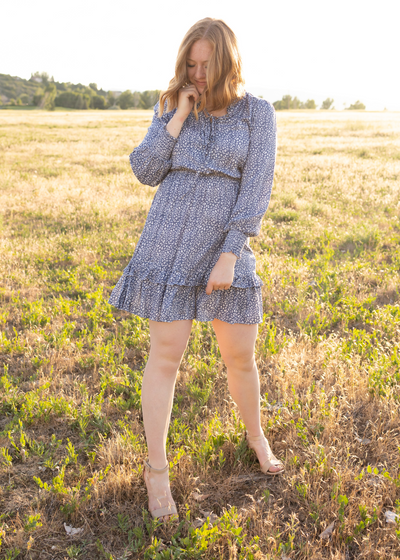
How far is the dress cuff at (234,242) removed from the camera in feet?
7.99

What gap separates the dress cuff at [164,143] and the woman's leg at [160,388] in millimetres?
950

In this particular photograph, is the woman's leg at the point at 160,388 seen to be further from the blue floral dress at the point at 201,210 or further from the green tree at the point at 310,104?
the green tree at the point at 310,104

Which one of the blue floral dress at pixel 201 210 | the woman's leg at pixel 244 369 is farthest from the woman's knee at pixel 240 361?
the blue floral dress at pixel 201 210

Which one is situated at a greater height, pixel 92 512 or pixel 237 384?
pixel 237 384

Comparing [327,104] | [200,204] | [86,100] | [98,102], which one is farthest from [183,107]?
[98,102]

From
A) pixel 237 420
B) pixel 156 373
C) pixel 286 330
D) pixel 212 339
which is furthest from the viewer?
pixel 286 330

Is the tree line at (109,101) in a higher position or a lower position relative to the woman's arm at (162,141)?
higher

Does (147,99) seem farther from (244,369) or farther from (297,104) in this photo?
(244,369)

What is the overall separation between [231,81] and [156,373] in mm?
1699

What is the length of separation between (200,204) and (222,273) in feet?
1.35

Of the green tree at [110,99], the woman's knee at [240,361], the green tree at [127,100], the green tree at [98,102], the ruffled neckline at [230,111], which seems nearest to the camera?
the ruffled neckline at [230,111]

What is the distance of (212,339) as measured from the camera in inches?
177

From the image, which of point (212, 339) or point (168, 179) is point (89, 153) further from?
point (168, 179)

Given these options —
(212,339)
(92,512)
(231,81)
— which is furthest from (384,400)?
(231,81)
